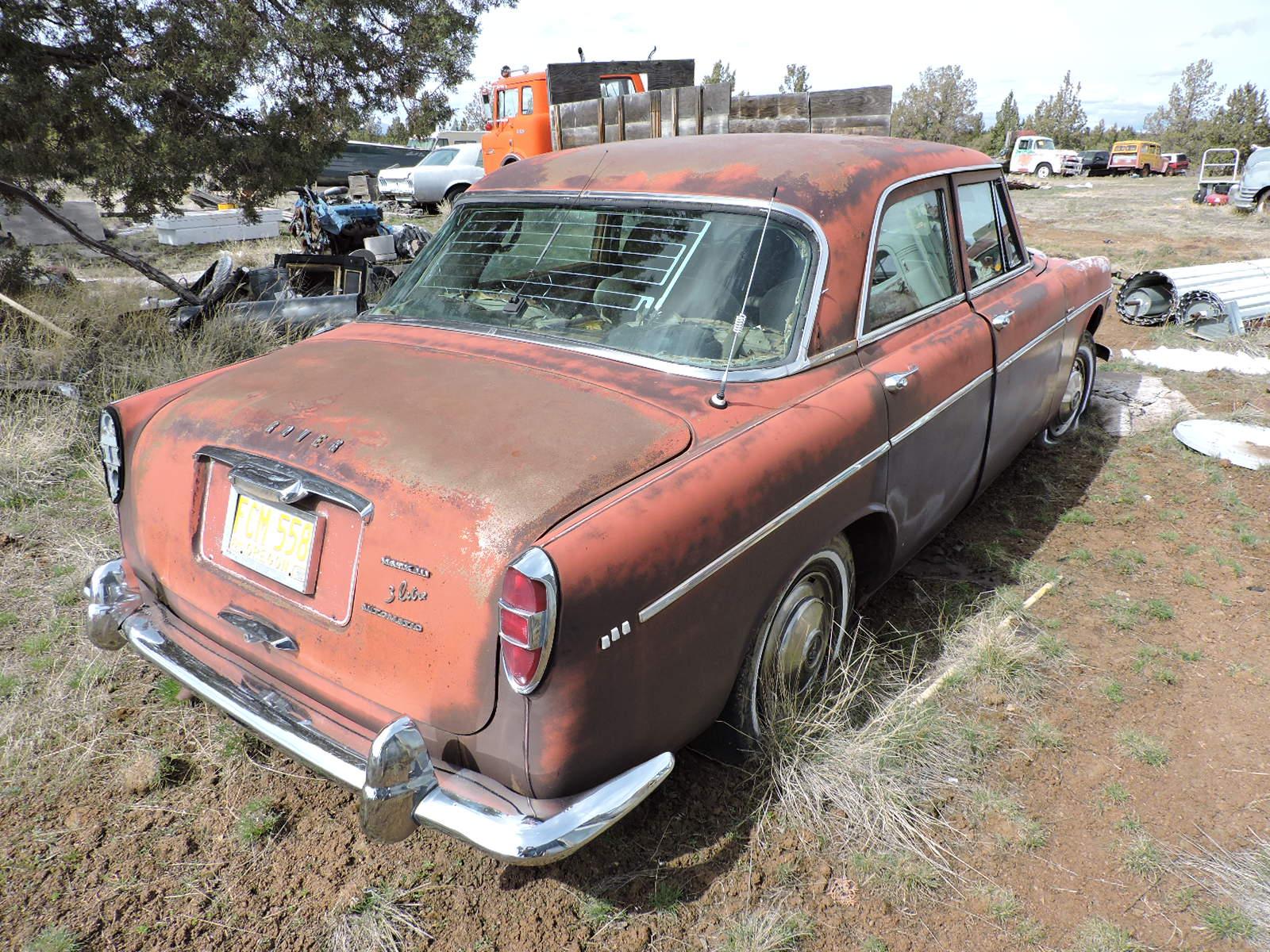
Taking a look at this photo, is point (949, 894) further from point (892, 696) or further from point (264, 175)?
point (264, 175)

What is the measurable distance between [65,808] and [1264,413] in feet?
21.8

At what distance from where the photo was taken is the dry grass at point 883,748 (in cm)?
236

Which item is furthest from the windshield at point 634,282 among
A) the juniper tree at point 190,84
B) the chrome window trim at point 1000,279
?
the juniper tree at point 190,84

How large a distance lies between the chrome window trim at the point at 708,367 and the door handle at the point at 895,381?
12.4 inches

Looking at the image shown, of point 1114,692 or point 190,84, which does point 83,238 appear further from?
point 1114,692

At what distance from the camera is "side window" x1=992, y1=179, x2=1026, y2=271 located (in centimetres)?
390

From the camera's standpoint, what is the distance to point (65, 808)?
2.43m

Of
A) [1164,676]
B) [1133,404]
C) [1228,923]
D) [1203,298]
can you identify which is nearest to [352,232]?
[1133,404]

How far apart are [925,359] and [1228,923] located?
1787 millimetres

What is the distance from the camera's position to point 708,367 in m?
2.44

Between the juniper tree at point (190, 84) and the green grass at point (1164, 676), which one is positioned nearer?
the green grass at point (1164, 676)

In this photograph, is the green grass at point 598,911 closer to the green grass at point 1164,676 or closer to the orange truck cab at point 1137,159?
the green grass at point 1164,676

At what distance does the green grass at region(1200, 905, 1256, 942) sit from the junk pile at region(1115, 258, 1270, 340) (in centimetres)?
658

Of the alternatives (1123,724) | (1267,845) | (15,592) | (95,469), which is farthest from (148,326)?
(1267,845)
